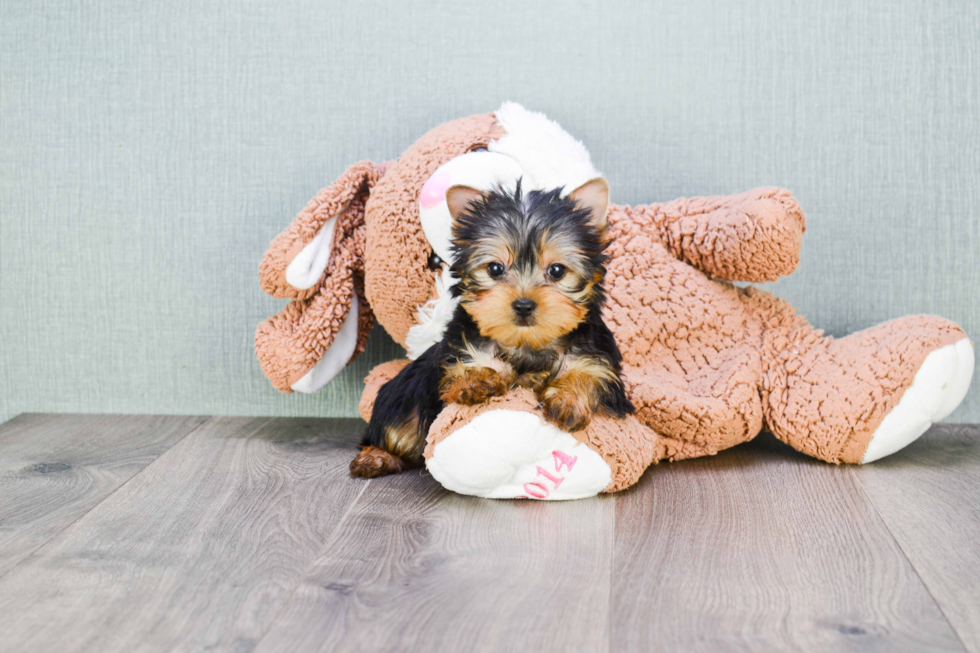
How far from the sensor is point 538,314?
1.59m

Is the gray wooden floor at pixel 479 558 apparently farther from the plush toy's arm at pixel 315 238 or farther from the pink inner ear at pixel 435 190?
the pink inner ear at pixel 435 190

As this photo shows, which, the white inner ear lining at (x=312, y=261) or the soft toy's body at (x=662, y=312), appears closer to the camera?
the soft toy's body at (x=662, y=312)

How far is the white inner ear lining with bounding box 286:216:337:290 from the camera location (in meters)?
2.17

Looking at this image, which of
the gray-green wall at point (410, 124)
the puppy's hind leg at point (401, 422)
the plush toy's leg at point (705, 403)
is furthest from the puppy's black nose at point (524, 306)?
the gray-green wall at point (410, 124)

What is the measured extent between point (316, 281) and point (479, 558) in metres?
1.02

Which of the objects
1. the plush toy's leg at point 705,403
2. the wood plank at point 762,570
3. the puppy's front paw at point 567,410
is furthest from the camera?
the plush toy's leg at point 705,403

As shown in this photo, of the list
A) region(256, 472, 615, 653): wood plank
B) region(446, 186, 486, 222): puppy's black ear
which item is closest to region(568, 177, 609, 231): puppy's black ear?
region(446, 186, 486, 222): puppy's black ear

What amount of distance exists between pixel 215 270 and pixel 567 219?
56.7 inches

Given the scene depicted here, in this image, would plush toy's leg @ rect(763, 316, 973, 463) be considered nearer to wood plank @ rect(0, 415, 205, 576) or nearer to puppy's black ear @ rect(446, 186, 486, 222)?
puppy's black ear @ rect(446, 186, 486, 222)

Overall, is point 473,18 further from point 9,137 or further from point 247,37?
point 9,137

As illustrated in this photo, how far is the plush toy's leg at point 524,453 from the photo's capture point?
1726mm

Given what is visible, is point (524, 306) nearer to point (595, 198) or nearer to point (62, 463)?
point (595, 198)

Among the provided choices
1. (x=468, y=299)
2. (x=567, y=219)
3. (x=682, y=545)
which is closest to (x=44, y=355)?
(x=468, y=299)

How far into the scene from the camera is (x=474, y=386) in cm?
172
